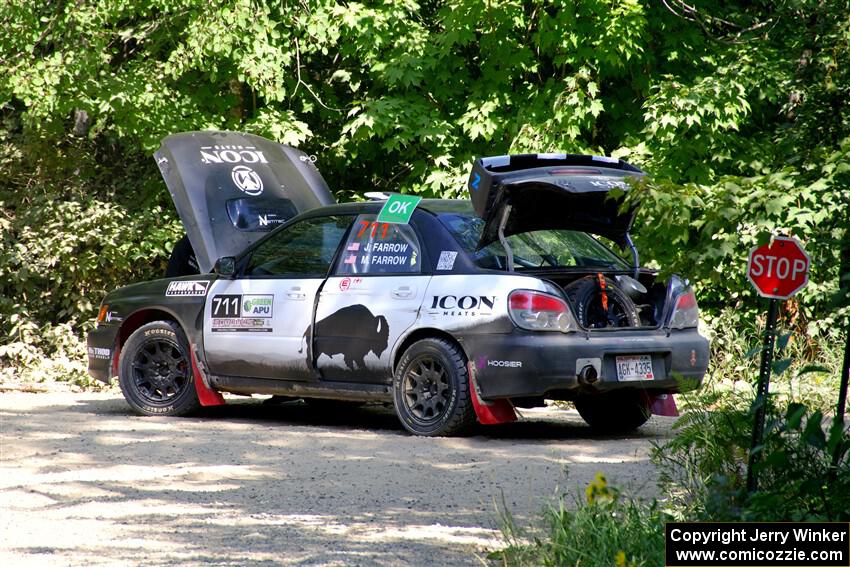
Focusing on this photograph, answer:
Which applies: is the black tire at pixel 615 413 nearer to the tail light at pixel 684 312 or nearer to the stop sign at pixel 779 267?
the tail light at pixel 684 312

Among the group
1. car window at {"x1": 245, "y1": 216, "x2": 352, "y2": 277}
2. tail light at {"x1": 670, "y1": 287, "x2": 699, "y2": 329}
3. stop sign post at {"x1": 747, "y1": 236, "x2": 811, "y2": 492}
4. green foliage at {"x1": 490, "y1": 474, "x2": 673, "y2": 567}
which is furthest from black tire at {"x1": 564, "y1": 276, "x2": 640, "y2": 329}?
stop sign post at {"x1": 747, "y1": 236, "x2": 811, "y2": 492}

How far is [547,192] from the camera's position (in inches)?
372

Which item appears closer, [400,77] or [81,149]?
[400,77]

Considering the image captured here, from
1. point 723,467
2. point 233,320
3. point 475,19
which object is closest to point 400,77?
point 475,19

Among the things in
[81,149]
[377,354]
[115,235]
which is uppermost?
[81,149]

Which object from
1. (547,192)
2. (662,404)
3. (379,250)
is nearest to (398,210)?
(379,250)

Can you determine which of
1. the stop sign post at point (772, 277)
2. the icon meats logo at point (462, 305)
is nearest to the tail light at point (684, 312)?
the icon meats logo at point (462, 305)

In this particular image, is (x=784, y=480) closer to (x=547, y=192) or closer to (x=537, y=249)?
(x=547, y=192)

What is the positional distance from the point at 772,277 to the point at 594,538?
1.23 metres

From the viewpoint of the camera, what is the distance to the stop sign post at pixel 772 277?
204 inches

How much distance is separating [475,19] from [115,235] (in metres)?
4.96

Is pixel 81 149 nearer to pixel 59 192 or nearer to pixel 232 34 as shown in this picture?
pixel 59 192

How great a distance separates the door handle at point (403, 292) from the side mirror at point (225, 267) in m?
1.63

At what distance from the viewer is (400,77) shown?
50.9 ft
